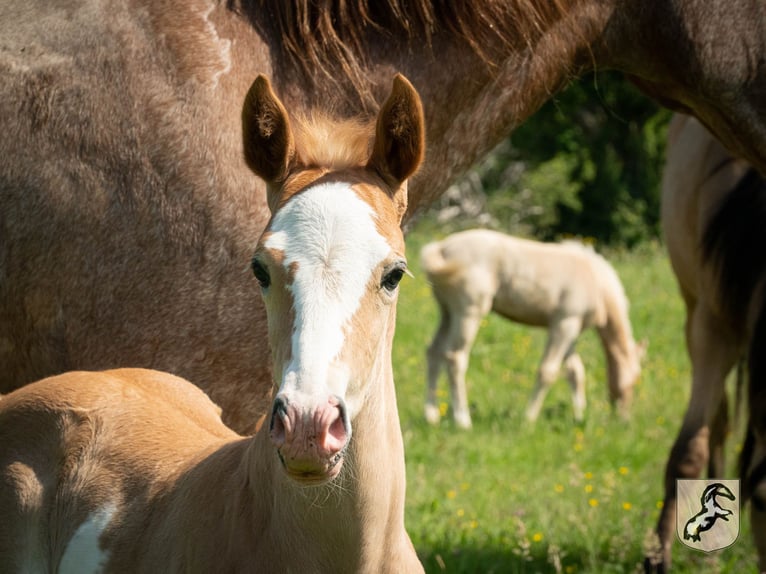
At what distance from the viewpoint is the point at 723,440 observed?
5.62 m

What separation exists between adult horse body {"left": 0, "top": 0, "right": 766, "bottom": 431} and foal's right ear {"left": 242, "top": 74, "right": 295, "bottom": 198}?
430 millimetres

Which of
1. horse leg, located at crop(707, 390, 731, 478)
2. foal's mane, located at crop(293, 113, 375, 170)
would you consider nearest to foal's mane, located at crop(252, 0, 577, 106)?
foal's mane, located at crop(293, 113, 375, 170)

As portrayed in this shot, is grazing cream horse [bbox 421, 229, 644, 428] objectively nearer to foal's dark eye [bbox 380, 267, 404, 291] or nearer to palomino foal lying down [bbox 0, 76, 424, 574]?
palomino foal lying down [bbox 0, 76, 424, 574]

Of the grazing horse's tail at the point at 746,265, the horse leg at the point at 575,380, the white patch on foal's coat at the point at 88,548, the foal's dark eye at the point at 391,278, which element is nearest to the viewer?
the foal's dark eye at the point at 391,278

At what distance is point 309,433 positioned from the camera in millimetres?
1951

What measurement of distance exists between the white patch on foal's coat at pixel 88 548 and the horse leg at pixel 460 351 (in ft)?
17.4

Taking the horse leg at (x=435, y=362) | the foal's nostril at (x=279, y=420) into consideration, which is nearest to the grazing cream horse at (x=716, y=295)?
the foal's nostril at (x=279, y=420)

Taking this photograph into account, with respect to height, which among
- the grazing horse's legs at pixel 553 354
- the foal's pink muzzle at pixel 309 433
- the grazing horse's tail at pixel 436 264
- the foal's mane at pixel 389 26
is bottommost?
the grazing horse's legs at pixel 553 354

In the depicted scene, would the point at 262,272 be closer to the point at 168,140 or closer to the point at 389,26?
the point at 168,140

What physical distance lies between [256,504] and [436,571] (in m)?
2.38

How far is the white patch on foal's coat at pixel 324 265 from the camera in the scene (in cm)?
203

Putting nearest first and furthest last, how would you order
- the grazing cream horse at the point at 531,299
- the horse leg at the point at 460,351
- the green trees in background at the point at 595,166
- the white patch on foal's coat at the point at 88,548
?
the white patch on foal's coat at the point at 88,548, the horse leg at the point at 460,351, the grazing cream horse at the point at 531,299, the green trees in background at the point at 595,166

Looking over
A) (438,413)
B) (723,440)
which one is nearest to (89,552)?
(723,440)

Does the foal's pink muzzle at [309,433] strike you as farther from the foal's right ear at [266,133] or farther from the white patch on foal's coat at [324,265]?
the foal's right ear at [266,133]
